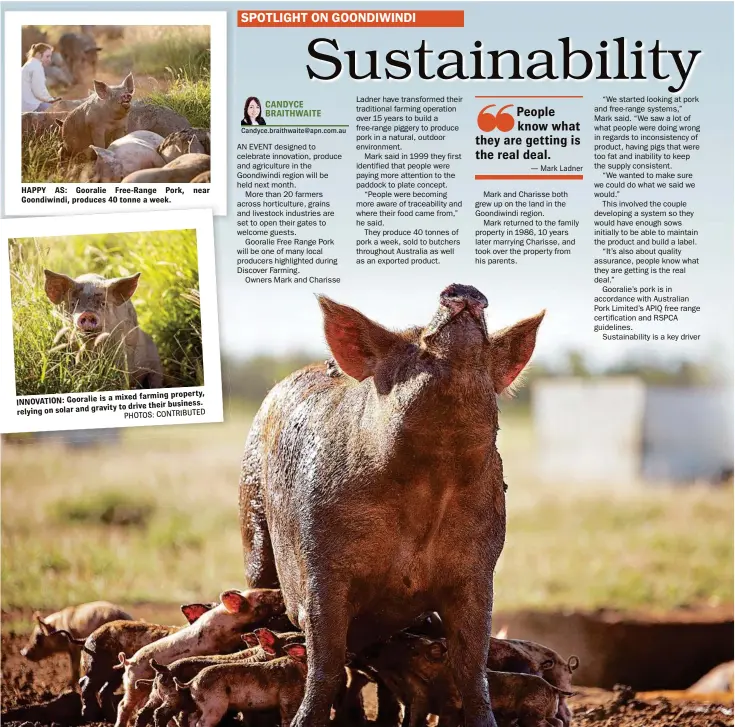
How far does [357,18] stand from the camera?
6.45 meters

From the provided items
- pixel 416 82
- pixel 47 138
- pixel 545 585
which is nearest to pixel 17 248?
pixel 47 138

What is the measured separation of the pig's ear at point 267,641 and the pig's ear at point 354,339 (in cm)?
117

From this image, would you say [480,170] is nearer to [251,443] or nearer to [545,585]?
[251,443]

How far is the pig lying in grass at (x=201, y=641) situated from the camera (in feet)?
16.4

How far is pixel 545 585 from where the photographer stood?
1055 cm

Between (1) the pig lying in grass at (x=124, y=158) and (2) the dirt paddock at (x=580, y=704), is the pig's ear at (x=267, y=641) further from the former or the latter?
(1) the pig lying in grass at (x=124, y=158)

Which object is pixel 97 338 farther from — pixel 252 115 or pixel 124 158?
pixel 252 115

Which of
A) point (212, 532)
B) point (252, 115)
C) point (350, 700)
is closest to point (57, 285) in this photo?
point (252, 115)

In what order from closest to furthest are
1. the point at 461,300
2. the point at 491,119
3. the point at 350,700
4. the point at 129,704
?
1. the point at 461,300
2. the point at 129,704
3. the point at 350,700
4. the point at 491,119

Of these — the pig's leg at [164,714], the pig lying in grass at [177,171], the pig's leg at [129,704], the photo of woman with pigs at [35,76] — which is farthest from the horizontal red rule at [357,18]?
the pig's leg at [164,714]

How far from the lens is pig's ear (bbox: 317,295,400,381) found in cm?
424

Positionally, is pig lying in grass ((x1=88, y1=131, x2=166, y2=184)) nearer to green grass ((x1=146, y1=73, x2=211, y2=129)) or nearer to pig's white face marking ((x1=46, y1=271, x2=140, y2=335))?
green grass ((x1=146, y1=73, x2=211, y2=129))

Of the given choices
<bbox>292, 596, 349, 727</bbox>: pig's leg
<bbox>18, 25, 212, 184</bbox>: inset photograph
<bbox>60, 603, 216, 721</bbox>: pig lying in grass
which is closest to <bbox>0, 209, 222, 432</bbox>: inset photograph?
<bbox>18, 25, 212, 184</bbox>: inset photograph

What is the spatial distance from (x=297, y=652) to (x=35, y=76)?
381 centimetres
